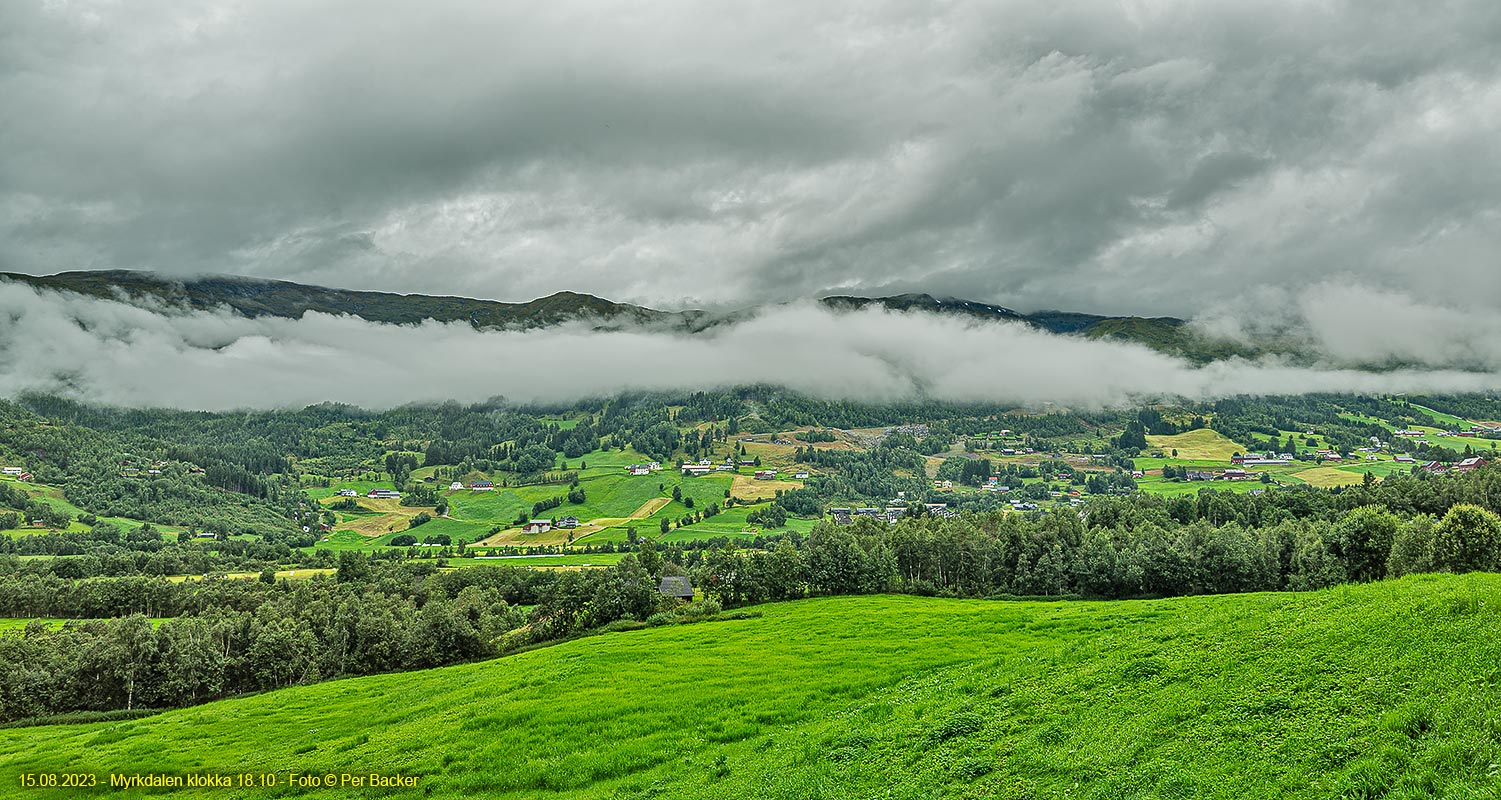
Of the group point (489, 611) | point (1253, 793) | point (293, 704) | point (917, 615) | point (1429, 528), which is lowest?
point (489, 611)

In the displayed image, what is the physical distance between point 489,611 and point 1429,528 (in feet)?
356

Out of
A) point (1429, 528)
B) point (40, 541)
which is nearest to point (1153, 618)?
point (1429, 528)

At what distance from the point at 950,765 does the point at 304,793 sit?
87.4 ft

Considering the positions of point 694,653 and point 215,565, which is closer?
point 694,653

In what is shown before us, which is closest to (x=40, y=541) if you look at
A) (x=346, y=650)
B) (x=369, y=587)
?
(x=369, y=587)

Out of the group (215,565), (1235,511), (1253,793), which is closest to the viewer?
(1253,793)

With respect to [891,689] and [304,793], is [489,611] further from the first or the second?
[891,689]

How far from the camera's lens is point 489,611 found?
319 ft

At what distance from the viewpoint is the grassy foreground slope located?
13.0 meters

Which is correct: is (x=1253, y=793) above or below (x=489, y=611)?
above

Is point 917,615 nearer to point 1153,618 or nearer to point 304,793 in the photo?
point 1153,618

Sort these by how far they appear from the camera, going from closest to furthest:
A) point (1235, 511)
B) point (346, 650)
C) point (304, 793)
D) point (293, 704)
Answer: point (304, 793)
point (293, 704)
point (346, 650)
point (1235, 511)

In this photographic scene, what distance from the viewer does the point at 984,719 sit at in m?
19.8

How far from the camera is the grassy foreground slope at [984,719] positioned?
13008 mm
